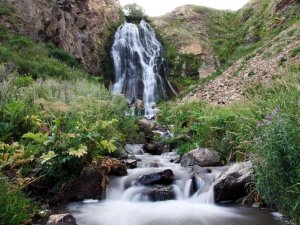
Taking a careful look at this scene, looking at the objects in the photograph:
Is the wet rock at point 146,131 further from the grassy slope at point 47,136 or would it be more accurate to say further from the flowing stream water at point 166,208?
the flowing stream water at point 166,208

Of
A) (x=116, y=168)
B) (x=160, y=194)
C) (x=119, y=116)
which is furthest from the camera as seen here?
(x=119, y=116)

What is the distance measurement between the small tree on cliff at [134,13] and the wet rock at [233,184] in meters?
24.7

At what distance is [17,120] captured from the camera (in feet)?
21.0

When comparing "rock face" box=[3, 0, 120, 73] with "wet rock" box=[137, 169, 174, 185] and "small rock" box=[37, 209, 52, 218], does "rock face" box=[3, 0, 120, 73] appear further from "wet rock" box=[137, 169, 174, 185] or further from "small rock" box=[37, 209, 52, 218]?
"small rock" box=[37, 209, 52, 218]

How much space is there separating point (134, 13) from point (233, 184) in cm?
2613

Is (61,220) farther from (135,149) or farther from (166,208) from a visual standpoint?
(135,149)

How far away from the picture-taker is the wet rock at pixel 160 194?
5959 mm

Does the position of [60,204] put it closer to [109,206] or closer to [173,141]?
[109,206]

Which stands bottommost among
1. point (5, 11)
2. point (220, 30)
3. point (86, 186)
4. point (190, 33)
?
point (86, 186)

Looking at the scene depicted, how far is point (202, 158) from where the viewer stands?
743 cm

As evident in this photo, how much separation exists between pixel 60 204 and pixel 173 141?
504cm

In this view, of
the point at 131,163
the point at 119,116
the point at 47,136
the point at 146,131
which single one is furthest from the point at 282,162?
the point at 146,131

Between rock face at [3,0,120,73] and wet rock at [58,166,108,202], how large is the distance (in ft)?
53.7

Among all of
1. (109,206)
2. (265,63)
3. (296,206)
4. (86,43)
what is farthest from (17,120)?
(86,43)
